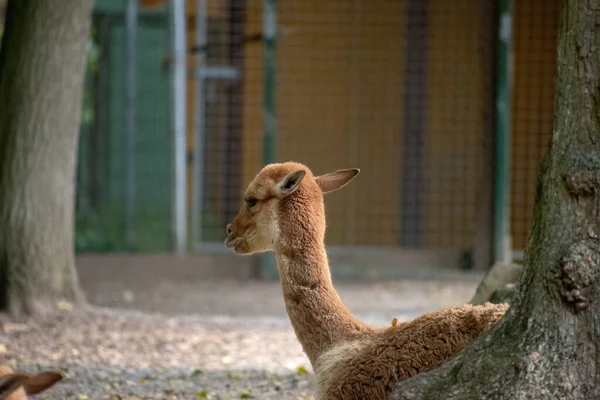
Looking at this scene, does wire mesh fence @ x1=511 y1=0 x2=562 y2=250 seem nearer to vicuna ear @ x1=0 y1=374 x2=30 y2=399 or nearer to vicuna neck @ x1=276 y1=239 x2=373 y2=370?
vicuna neck @ x1=276 y1=239 x2=373 y2=370

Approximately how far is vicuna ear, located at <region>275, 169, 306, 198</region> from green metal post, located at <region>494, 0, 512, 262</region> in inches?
263

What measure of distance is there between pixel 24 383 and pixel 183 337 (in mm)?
4208

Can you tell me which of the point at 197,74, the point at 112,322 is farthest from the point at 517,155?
the point at 112,322

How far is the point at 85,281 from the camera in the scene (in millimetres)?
10836

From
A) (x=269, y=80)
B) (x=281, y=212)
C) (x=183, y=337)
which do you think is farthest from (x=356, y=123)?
(x=281, y=212)

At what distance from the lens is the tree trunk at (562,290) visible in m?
3.80

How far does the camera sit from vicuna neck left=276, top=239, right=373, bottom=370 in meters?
4.38

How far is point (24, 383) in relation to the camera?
11.7 ft

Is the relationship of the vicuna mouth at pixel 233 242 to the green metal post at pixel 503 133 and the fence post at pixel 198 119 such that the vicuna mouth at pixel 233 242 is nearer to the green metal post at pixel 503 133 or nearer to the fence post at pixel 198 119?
the fence post at pixel 198 119

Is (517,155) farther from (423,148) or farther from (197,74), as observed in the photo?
(197,74)

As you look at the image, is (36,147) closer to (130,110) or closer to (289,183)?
(130,110)

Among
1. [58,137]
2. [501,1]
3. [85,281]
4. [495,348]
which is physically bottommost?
[85,281]

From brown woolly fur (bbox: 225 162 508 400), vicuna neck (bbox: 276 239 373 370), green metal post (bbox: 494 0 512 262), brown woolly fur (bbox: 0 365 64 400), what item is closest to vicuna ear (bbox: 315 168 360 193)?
brown woolly fur (bbox: 225 162 508 400)

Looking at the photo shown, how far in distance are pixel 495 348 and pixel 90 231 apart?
8.00 m
